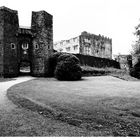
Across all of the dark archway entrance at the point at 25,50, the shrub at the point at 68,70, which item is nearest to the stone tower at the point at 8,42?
the dark archway entrance at the point at 25,50

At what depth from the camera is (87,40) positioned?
152ft

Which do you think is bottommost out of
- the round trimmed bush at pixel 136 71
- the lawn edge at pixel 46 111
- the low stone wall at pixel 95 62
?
the lawn edge at pixel 46 111

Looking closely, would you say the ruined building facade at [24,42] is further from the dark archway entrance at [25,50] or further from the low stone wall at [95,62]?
the low stone wall at [95,62]

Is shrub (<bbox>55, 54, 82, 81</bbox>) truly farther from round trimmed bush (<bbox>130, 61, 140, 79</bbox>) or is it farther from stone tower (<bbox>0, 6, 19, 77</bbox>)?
round trimmed bush (<bbox>130, 61, 140, 79</bbox>)

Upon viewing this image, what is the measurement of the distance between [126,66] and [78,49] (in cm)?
1542

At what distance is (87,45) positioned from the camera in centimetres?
4656

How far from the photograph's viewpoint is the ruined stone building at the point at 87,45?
44.7 m

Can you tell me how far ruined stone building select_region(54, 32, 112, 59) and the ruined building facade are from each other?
19.6m

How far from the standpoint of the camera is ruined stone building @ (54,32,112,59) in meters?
44.7

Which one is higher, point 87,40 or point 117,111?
point 87,40

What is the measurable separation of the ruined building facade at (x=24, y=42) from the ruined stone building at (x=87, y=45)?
772 inches

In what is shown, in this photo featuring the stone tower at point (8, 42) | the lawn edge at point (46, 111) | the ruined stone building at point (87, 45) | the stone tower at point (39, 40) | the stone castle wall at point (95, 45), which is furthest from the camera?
the stone castle wall at point (95, 45)

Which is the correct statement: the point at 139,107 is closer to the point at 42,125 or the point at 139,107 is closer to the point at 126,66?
the point at 42,125

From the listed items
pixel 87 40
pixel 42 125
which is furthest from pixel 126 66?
pixel 42 125
